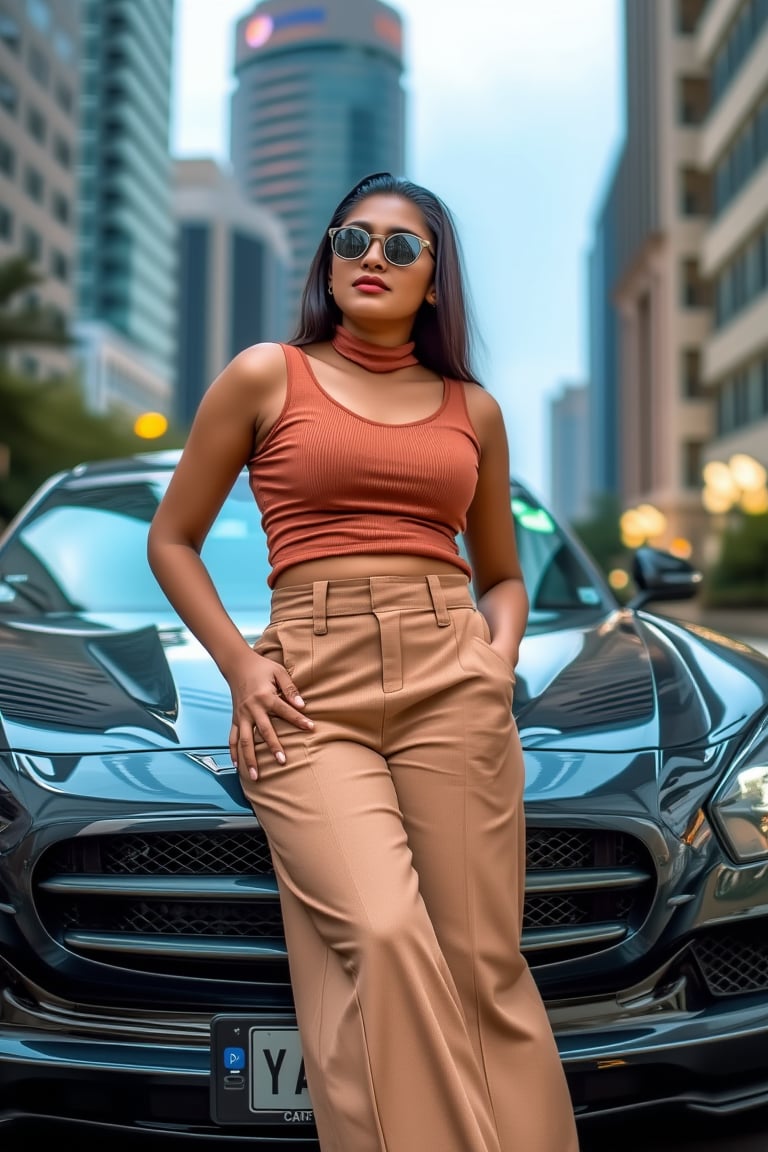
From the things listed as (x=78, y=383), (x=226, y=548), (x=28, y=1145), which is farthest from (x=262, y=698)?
(x=78, y=383)

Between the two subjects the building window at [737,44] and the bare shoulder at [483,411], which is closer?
the bare shoulder at [483,411]

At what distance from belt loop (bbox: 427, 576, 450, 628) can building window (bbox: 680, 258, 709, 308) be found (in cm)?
5958

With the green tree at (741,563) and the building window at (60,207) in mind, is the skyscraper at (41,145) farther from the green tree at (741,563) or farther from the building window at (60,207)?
the green tree at (741,563)

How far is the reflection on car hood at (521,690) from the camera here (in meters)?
2.30

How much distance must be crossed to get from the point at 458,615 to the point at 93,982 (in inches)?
32.6

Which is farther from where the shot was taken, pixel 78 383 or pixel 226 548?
pixel 78 383

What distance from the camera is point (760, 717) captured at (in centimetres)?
246

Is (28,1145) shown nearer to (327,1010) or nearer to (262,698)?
(327,1010)

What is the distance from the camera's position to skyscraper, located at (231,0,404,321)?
174 metres

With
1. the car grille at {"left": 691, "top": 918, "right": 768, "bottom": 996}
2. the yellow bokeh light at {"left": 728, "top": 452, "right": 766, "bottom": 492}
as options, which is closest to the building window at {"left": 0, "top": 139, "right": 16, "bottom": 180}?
the yellow bokeh light at {"left": 728, "top": 452, "right": 766, "bottom": 492}

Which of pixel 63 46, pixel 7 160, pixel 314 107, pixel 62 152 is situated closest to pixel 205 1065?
pixel 7 160

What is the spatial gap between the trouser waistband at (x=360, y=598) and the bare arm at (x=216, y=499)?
94 millimetres

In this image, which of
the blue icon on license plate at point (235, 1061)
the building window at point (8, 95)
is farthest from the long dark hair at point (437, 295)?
the building window at point (8, 95)

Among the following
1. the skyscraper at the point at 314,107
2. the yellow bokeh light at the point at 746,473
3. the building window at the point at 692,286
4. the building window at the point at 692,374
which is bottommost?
the yellow bokeh light at the point at 746,473
